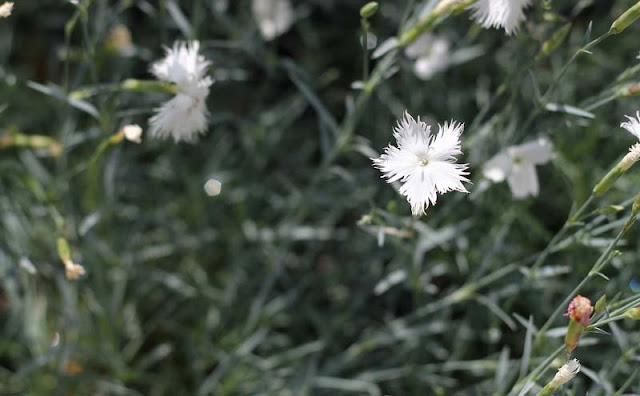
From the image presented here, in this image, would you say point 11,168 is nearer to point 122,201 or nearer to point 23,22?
point 122,201

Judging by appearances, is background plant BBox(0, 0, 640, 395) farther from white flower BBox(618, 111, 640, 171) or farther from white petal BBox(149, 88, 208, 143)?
white flower BBox(618, 111, 640, 171)

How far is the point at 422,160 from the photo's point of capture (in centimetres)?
110

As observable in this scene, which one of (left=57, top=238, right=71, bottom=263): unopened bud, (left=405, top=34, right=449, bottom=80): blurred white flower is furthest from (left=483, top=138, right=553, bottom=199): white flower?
(left=57, top=238, right=71, bottom=263): unopened bud

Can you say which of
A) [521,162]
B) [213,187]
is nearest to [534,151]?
[521,162]

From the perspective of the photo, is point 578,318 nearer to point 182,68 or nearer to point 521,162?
point 521,162

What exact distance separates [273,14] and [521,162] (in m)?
0.89

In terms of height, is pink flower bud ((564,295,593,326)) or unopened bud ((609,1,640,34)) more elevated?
unopened bud ((609,1,640,34))

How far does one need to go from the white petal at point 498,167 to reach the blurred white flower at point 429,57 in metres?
0.54

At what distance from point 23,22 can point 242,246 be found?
1254 millimetres

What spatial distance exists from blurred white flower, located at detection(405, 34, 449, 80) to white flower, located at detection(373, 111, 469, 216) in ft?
2.64

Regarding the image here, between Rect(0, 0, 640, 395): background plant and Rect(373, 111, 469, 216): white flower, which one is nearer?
Rect(373, 111, 469, 216): white flower

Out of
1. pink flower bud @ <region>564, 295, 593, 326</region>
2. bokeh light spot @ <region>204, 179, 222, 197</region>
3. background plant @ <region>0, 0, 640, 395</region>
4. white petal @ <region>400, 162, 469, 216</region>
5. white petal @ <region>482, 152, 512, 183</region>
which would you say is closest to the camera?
pink flower bud @ <region>564, 295, 593, 326</region>

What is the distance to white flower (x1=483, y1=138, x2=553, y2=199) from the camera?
1402 millimetres

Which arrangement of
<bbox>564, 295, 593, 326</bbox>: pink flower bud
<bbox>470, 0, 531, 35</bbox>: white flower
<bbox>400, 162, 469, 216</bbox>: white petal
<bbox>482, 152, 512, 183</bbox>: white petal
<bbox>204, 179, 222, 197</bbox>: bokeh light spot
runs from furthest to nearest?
<bbox>204, 179, 222, 197</bbox>: bokeh light spot
<bbox>482, 152, 512, 183</bbox>: white petal
<bbox>470, 0, 531, 35</bbox>: white flower
<bbox>400, 162, 469, 216</bbox>: white petal
<bbox>564, 295, 593, 326</bbox>: pink flower bud
